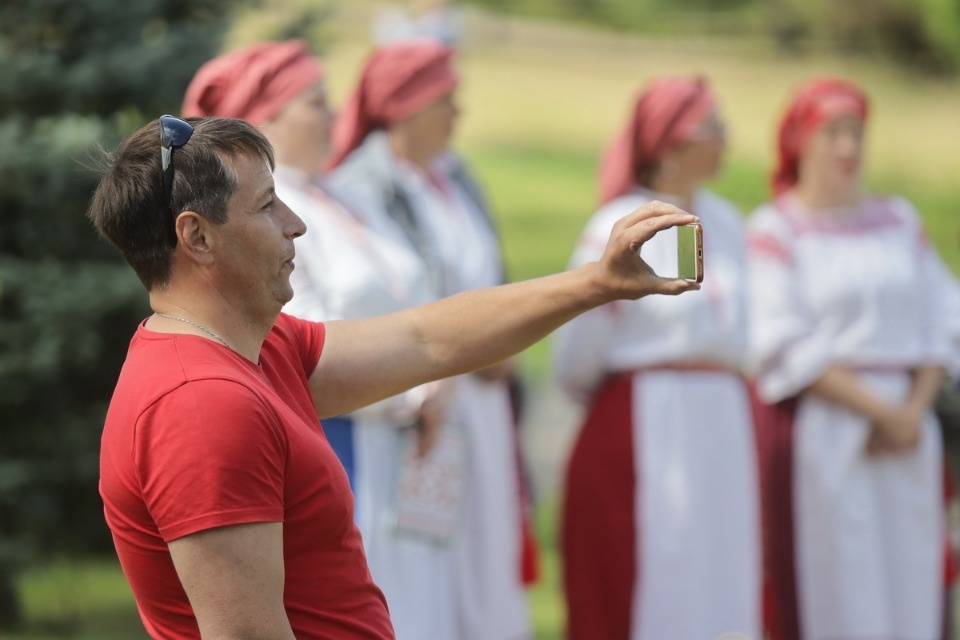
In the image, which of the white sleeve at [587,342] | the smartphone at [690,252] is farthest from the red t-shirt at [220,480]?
the white sleeve at [587,342]

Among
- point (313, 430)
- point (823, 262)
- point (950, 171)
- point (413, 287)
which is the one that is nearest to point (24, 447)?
point (413, 287)

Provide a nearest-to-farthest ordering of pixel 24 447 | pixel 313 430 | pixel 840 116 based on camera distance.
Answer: pixel 313 430 < pixel 840 116 < pixel 24 447

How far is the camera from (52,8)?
6035 millimetres

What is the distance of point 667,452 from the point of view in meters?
5.45

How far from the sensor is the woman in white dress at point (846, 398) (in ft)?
18.3

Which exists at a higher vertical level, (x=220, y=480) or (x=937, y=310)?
(x=937, y=310)

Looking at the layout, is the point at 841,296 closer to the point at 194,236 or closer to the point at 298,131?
the point at 298,131

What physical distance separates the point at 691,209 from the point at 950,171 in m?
13.1

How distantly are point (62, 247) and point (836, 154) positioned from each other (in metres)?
3.01

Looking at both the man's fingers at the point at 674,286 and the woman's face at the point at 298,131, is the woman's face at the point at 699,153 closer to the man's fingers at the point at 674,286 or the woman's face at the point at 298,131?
the woman's face at the point at 298,131

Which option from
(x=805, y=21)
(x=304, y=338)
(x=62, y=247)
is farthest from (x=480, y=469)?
(x=805, y=21)

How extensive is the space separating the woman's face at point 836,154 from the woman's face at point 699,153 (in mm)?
393

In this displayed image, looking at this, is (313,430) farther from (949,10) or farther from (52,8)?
(949,10)

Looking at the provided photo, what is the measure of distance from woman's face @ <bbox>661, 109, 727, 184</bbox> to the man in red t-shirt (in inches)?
117
